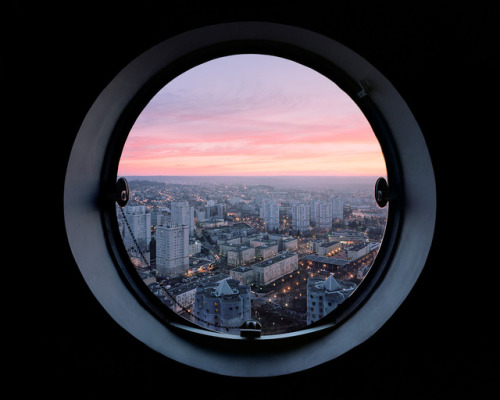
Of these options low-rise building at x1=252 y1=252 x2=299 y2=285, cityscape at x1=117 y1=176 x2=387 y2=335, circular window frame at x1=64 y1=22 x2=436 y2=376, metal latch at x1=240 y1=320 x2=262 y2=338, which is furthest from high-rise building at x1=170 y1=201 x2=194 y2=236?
metal latch at x1=240 y1=320 x2=262 y2=338

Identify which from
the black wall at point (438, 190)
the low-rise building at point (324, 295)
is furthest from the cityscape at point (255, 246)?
the black wall at point (438, 190)

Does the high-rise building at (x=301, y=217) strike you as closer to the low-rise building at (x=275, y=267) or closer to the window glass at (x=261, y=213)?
the window glass at (x=261, y=213)

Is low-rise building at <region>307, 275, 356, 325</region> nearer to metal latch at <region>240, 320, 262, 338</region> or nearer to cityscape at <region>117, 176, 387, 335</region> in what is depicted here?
cityscape at <region>117, 176, 387, 335</region>

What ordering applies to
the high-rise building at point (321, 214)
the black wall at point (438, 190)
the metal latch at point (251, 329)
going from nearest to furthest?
the black wall at point (438, 190) < the metal latch at point (251, 329) < the high-rise building at point (321, 214)

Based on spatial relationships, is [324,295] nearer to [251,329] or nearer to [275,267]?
[275,267]

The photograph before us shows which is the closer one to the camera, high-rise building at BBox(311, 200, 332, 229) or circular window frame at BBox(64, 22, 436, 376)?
circular window frame at BBox(64, 22, 436, 376)

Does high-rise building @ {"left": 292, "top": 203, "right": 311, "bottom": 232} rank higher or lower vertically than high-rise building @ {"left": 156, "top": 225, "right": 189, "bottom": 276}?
higher
